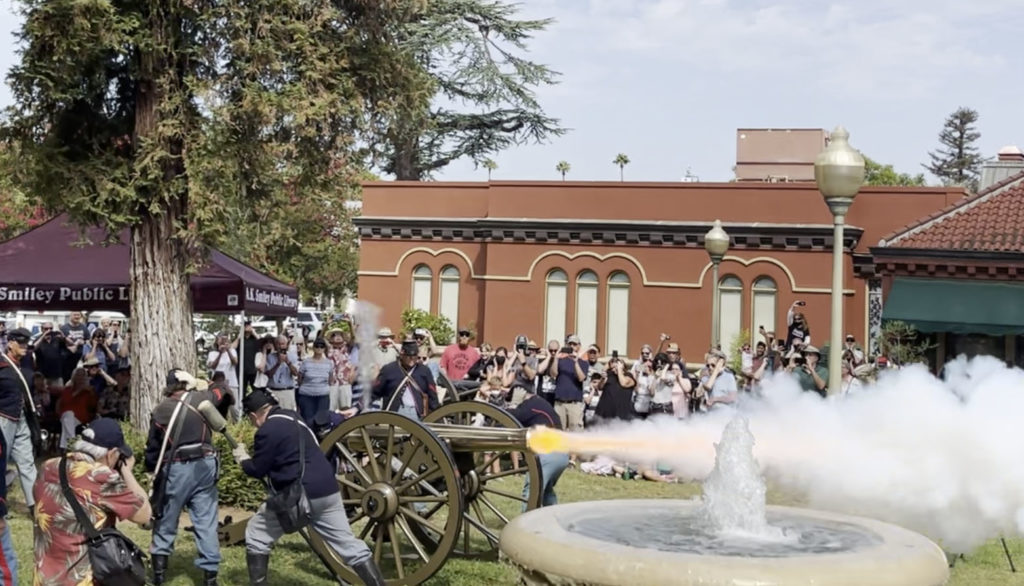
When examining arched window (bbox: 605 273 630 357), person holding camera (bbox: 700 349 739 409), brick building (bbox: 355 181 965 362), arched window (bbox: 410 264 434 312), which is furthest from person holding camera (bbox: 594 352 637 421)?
arched window (bbox: 410 264 434 312)

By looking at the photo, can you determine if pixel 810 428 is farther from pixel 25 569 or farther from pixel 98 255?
pixel 98 255

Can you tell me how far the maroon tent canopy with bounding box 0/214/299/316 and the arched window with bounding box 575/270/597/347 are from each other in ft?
43.9

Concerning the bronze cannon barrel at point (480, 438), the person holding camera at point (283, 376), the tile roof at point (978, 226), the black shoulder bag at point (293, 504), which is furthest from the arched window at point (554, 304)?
the black shoulder bag at point (293, 504)

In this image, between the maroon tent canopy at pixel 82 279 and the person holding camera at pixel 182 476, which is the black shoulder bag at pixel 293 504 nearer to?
the person holding camera at pixel 182 476

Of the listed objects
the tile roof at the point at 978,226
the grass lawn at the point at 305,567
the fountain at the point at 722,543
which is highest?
the tile roof at the point at 978,226

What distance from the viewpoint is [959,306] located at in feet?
77.6

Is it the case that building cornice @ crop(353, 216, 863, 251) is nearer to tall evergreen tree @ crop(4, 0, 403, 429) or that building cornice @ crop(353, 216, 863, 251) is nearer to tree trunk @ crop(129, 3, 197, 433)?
tall evergreen tree @ crop(4, 0, 403, 429)

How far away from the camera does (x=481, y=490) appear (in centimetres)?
1042

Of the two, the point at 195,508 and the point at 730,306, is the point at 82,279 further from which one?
the point at 730,306

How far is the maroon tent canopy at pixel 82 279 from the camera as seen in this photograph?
1623 cm

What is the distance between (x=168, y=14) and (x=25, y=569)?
665 centimetres

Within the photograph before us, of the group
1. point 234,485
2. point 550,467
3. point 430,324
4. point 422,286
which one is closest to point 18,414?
point 234,485

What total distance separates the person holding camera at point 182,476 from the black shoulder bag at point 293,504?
1218mm

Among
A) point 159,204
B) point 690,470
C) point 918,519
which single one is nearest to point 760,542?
point 918,519
